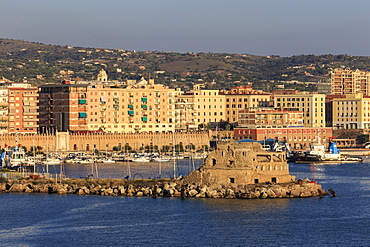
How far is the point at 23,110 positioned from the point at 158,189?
64515mm

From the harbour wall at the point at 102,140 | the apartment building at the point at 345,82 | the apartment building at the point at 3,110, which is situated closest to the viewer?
the harbour wall at the point at 102,140

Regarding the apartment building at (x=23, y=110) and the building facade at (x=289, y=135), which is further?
the apartment building at (x=23, y=110)

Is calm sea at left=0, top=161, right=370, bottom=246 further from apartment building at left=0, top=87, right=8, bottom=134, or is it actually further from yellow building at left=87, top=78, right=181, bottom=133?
yellow building at left=87, top=78, right=181, bottom=133

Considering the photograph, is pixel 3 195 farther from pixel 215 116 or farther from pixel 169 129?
pixel 215 116

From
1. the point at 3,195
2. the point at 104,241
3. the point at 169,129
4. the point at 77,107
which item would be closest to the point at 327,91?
the point at 169,129

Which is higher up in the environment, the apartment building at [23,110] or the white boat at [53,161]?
the apartment building at [23,110]

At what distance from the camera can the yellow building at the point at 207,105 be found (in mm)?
140600

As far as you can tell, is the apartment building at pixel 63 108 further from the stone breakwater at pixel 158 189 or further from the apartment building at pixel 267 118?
the stone breakwater at pixel 158 189

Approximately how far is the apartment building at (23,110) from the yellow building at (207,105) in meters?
26.5

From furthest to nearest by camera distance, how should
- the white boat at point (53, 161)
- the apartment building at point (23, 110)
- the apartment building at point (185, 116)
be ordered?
the apartment building at point (185, 116) < the apartment building at point (23, 110) < the white boat at point (53, 161)

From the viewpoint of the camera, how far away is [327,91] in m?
179

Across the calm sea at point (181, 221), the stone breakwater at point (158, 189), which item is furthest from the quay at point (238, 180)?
the calm sea at point (181, 221)

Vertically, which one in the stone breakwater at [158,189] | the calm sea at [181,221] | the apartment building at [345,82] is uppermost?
the apartment building at [345,82]

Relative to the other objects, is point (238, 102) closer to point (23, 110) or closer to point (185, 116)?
point (185, 116)
